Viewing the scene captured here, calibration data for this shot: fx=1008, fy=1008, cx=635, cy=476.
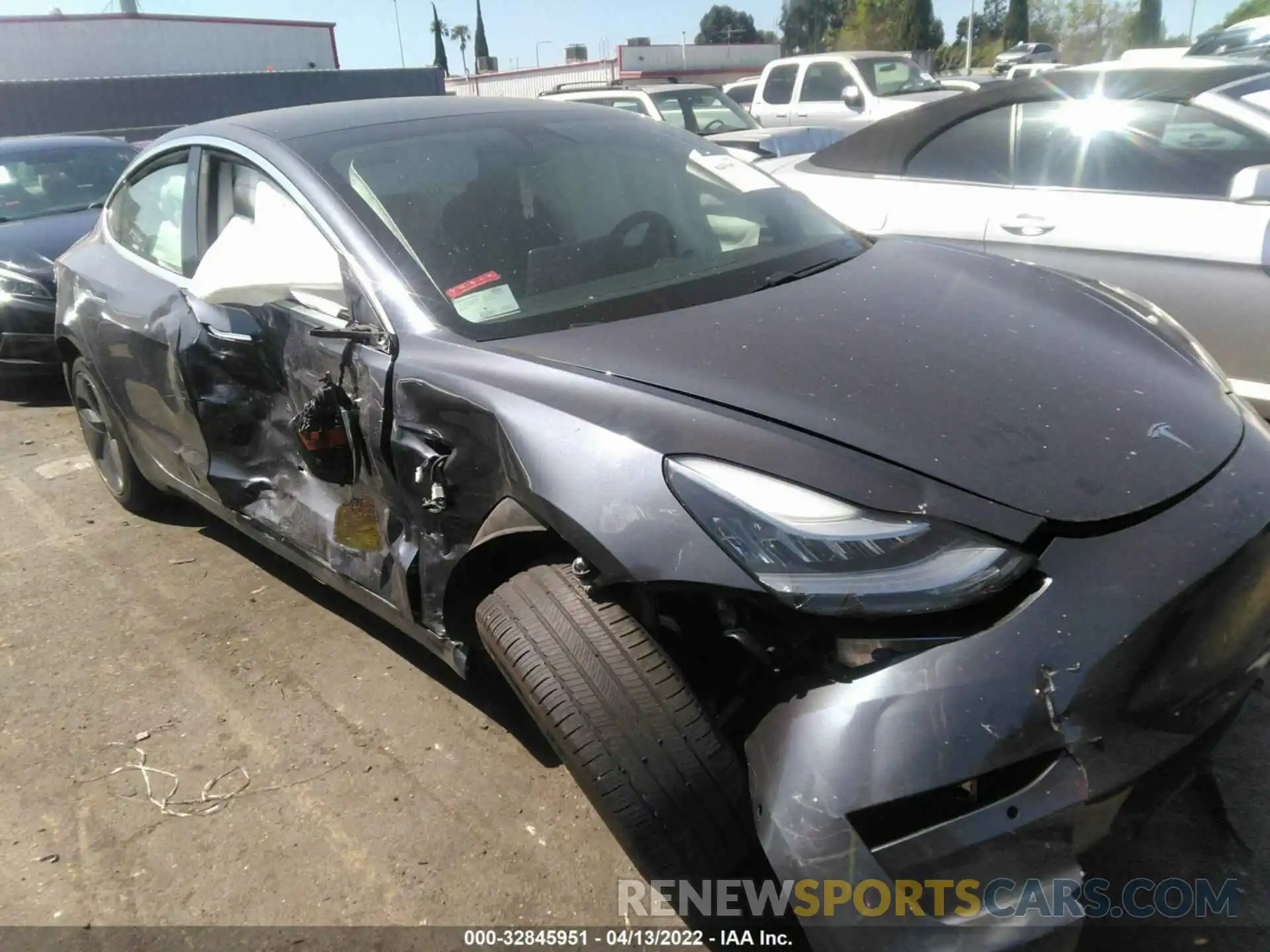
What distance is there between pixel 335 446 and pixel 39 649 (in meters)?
1.54

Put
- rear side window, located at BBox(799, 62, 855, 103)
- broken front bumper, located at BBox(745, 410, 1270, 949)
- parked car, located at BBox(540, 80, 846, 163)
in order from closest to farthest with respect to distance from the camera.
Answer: broken front bumper, located at BBox(745, 410, 1270, 949) → parked car, located at BBox(540, 80, 846, 163) → rear side window, located at BBox(799, 62, 855, 103)

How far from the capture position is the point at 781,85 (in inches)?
508

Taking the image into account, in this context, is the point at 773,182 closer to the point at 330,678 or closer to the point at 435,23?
the point at 330,678

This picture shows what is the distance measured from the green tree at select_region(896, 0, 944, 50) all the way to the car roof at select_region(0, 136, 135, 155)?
161 feet

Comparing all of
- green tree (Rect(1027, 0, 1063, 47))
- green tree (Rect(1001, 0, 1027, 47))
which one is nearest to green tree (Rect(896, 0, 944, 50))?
green tree (Rect(1001, 0, 1027, 47))

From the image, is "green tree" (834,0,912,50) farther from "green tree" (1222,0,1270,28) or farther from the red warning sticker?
the red warning sticker

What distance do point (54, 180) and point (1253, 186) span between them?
7465 millimetres

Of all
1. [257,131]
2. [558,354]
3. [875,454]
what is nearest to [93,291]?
[257,131]

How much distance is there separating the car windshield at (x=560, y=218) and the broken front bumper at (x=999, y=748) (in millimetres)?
1164

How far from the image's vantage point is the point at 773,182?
3.30 meters

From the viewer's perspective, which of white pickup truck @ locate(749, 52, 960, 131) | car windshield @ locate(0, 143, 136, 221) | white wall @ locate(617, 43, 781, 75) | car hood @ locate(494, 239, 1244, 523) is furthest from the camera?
white wall @ locate(617, 43, 781, 75)

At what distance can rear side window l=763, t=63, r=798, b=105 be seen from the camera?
12.6 m

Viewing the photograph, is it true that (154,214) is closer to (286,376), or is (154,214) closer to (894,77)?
(286,376)

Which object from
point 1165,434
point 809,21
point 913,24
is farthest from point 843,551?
point 809,21
